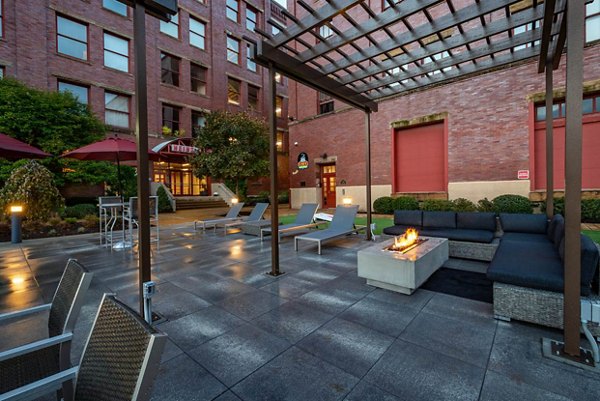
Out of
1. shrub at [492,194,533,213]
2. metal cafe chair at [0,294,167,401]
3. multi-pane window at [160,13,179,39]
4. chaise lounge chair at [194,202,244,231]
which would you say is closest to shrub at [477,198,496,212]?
shrub at [492,194,533,213]

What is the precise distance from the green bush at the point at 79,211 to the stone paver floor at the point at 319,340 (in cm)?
809

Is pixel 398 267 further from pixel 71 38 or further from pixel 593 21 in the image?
pixel 71 38

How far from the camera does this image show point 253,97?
81.2 feet

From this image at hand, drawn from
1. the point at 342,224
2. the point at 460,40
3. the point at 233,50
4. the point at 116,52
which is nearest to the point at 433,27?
the point at 460,40

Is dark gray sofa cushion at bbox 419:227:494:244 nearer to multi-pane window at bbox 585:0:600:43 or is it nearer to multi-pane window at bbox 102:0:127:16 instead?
multi-pane window at bbox 585:0:600:43

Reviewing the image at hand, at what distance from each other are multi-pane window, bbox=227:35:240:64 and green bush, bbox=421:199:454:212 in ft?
64.0

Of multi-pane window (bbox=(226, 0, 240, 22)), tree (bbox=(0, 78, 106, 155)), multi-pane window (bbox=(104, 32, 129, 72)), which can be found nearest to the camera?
tree (bbox=(0, 78, 106, 155))

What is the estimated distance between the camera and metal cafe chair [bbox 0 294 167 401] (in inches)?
34.1

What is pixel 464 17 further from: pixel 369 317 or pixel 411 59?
pixel 369 317

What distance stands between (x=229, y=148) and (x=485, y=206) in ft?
38.6

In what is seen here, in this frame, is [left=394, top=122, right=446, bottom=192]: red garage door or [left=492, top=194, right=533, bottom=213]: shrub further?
[left=394, top=122, right=446, bottom=192]: red garage door

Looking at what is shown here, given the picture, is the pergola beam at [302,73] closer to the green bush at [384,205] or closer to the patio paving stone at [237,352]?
the patio paving stone at [237,352]

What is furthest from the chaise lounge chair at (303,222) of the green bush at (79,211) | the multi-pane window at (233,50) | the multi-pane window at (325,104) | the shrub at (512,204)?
the multi-pane window at (233,50)

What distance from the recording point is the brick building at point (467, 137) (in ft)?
32.0
